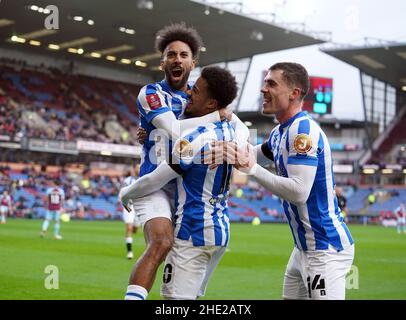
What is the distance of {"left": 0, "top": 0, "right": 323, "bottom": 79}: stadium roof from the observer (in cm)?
3569

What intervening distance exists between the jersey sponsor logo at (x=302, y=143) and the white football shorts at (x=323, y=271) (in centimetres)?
82

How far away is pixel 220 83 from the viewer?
4668 millimetres

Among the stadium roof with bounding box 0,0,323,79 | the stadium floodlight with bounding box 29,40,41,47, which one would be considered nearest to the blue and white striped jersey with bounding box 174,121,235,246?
the stadium roof with bounding box 0,0,323,79

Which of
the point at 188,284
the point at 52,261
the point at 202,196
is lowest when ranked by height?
the point at 52,261

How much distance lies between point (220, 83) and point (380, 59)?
54.1 metres

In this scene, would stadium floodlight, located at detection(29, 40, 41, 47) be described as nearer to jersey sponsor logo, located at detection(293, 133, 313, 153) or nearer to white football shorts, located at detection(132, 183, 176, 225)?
white football shorts, located at detection(132, 183, 176, 225)

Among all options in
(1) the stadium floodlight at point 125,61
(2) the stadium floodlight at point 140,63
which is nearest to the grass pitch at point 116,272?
(1) the stadium floodlight at point 125,61

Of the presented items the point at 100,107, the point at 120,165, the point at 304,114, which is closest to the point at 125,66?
the point at 100,107

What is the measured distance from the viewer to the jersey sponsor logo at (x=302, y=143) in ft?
15.3

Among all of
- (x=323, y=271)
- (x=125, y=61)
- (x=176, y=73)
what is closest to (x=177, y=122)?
(x=176, y=73)

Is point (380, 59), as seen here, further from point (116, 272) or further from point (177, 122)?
point (177, 122)

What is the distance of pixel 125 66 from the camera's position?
50188 millimetres
